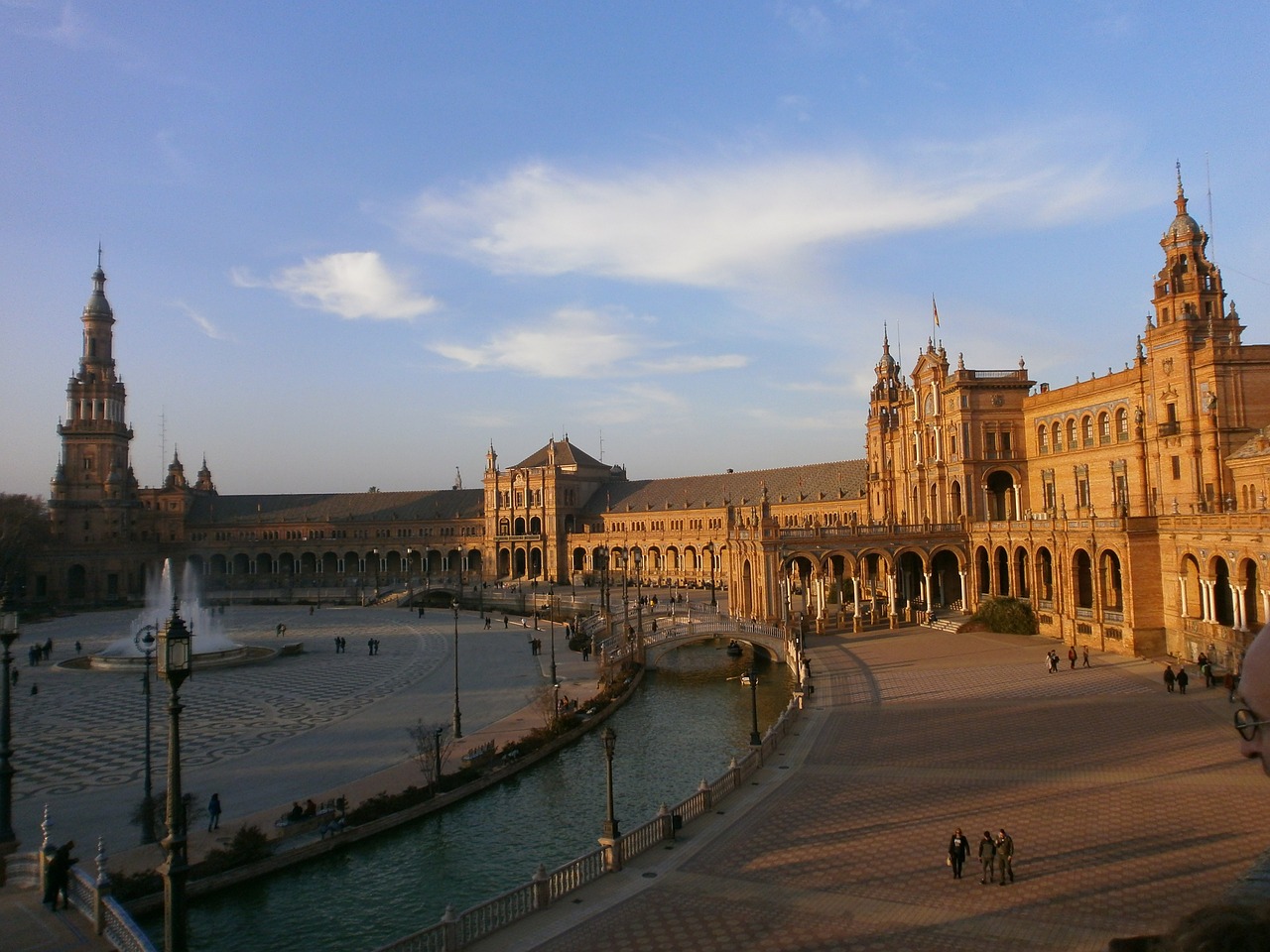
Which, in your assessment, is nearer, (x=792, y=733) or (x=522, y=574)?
(x=792, y=733)

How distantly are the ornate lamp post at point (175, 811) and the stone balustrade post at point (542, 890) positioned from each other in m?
8.35

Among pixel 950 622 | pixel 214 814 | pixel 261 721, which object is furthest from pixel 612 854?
pixel 950 622

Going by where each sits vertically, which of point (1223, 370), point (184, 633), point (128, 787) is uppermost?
point (1223, 370)

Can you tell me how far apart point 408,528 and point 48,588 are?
4379 centimetres

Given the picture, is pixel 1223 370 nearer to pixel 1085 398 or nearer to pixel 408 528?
pixel 1085 398

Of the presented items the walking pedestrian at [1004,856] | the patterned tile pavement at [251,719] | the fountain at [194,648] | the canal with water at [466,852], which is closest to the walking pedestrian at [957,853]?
the walking pedestrian at [1004,856]

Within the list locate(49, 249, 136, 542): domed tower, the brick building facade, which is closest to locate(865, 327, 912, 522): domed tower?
the brick building facade

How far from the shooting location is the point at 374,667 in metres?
53.4

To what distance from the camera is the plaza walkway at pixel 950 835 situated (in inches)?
645

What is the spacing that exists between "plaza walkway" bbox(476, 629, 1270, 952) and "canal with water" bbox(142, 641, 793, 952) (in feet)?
14.7

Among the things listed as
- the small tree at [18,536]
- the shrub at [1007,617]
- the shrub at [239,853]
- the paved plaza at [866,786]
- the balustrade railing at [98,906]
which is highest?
the small tree at [18,536]

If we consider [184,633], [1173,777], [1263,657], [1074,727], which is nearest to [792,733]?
[1074,727]

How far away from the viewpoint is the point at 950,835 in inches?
826

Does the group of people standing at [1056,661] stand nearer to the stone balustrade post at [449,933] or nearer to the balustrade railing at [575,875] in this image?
the balustrade railing at [575,875]
